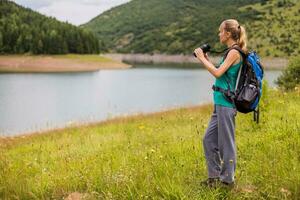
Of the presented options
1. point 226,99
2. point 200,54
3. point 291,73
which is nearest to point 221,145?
point 226,99

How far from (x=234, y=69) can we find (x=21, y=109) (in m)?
32.6

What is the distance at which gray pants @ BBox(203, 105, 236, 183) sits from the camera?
19.2 ft

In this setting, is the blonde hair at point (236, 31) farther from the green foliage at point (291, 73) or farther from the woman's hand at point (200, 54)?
the green foliage at point (291, 73)

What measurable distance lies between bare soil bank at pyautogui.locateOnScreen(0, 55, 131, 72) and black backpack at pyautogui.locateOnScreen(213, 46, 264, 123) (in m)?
97.6

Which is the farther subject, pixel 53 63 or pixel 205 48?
pixel 53 63

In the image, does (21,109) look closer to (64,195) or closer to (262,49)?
(64,195)

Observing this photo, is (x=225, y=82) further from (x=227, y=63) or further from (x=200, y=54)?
Result: (x=200, y=54)

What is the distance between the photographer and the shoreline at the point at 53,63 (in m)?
103

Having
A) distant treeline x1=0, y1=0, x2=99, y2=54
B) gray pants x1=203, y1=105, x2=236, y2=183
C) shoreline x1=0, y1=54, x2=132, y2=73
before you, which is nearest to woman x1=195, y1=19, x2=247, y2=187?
gray pants x1=203, y1=105, x2=236, y2=183

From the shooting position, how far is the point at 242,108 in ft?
18.6

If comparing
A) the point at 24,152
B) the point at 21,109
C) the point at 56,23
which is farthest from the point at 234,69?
the point at 56,23

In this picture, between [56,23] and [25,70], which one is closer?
[25,70]

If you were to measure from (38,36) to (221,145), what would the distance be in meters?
126

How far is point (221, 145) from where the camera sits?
5.97m
